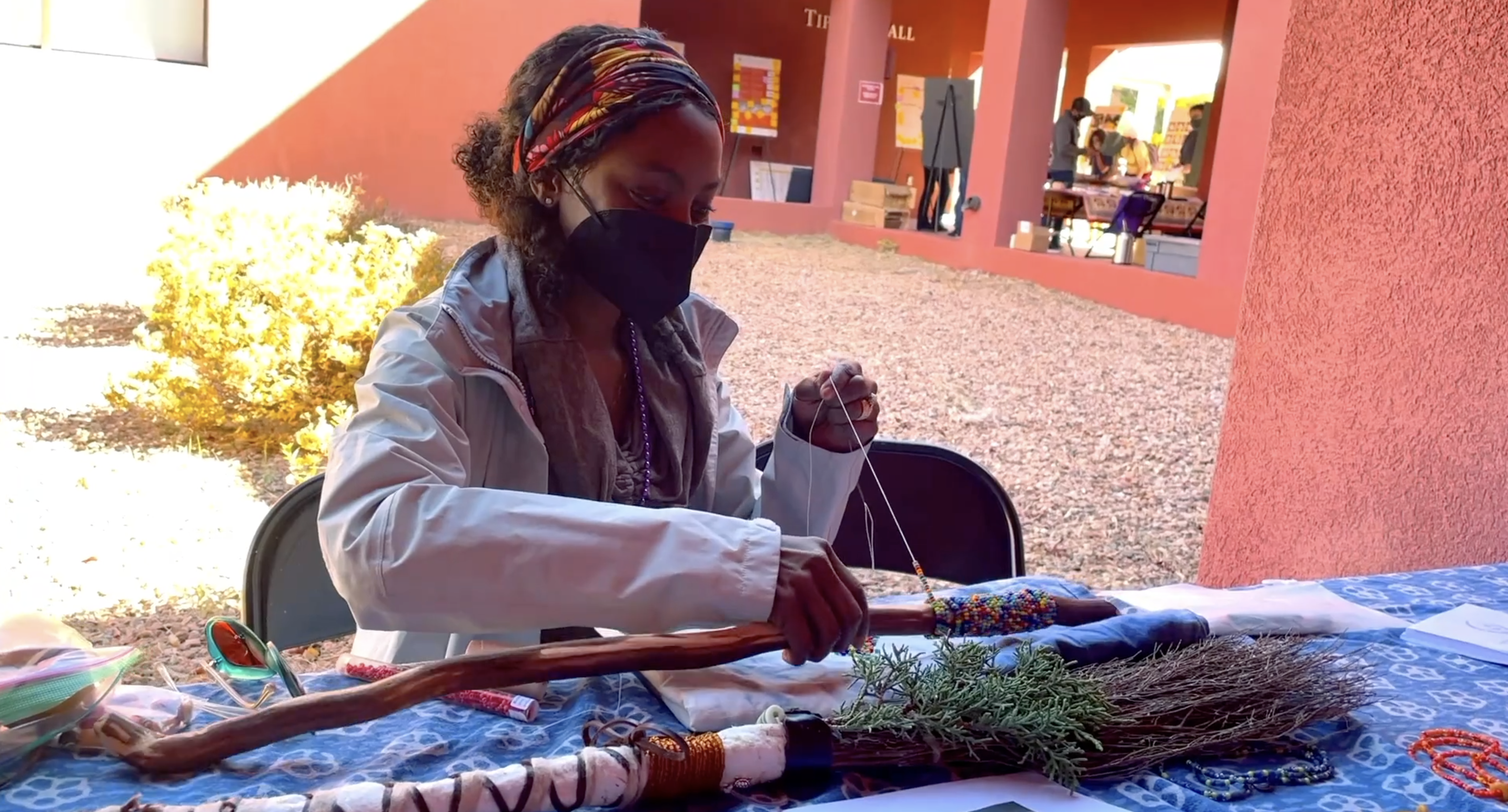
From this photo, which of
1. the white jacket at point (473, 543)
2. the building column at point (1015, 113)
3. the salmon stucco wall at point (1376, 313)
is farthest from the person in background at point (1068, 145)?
the white jacket at point (473, 543)

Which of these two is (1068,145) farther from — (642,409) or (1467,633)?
(642,409)

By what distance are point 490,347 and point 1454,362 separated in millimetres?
2363

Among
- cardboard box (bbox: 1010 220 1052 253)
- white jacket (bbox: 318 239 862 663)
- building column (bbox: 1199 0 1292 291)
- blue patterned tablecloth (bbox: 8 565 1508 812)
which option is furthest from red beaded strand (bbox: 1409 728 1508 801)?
cardboard box (bbox: 1010 220 1052 253)

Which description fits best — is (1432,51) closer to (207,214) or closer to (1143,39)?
(207,214)

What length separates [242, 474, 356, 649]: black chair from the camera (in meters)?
1.87

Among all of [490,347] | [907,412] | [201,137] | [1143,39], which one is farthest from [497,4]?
[1143,39]

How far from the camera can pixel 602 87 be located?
170 cm

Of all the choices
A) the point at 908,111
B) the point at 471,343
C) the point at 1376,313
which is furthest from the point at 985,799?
the point at 908,111

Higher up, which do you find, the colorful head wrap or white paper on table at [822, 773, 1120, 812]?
the colorful head wrap

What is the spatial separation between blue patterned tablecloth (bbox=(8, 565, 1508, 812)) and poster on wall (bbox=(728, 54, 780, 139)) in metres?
16.8

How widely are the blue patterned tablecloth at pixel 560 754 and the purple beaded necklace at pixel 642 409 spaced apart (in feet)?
1.59

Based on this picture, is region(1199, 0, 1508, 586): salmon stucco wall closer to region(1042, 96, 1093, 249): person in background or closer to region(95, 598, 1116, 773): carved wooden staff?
region(95, 598, 1116, 773): carved wooden staff

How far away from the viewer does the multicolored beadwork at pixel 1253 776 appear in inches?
51.0

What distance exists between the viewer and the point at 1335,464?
123 inches
